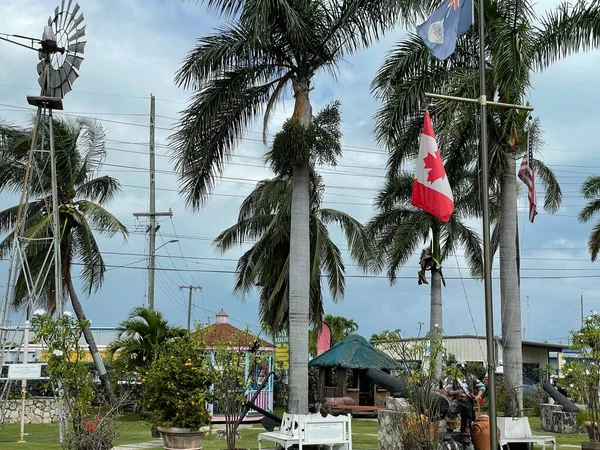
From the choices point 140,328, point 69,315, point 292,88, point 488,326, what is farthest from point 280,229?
point 488,326

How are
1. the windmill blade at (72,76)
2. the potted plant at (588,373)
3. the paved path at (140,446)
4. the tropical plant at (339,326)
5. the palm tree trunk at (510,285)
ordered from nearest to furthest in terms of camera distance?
the potted plant at (588,373)
the windmill blade at (72,76)
the palm tree trunk at (510,285)
the paved path at (140,446)
the tropical plant at (339,326)

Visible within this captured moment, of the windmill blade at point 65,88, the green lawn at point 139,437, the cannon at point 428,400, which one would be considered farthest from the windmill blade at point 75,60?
the cannon at point 428,400

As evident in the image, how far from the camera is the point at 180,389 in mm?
12633

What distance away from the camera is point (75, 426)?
11.6 meters

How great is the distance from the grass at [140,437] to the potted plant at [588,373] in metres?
4.16

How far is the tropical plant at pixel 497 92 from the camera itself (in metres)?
16.2

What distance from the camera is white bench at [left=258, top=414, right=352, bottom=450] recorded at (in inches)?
529

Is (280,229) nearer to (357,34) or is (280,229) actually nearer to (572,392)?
(357,34)

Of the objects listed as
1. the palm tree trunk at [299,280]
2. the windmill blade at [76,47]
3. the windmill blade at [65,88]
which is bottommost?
the palm tree trunk at [299,280]

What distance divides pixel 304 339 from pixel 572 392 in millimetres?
5218

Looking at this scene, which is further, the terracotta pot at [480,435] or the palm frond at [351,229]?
the palm frond at [351,229]

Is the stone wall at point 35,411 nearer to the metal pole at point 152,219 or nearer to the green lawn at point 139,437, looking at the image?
the green lawn at point 139,437

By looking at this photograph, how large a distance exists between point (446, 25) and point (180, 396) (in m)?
6.77

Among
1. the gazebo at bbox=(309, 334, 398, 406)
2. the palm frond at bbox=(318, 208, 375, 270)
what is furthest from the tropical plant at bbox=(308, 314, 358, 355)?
the palm frond at bbox=(318, 208, 375, 270)
